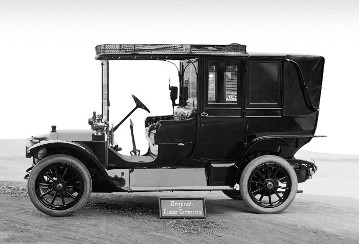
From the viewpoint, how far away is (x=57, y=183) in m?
10.7

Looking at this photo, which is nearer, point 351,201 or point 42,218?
point 42,218

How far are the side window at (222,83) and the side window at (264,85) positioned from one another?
0.79 feet

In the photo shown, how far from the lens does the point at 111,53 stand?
1073 centimetres

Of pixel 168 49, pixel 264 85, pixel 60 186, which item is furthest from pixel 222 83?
pixel 60 186

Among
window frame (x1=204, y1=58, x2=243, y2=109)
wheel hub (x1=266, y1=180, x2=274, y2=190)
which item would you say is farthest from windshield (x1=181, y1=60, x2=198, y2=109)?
wheel hub (x1=266, y1=180, x2=274, y2=190)

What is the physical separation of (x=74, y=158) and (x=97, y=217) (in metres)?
0.96

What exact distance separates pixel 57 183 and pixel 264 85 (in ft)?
11.6

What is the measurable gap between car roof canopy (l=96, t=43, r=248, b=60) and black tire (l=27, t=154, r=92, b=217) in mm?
1697

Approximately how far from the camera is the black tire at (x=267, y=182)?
36.6ft

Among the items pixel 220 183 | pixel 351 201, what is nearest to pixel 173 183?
pixel 220 183

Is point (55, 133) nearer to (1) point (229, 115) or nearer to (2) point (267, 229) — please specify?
(1) point (229, 115)

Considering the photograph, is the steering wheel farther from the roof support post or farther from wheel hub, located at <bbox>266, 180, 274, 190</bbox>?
wheel hub, located at <bbox>266, 180, 274, 190</bbox>

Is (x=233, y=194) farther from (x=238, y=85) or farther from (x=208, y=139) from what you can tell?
(x=238, y=85)

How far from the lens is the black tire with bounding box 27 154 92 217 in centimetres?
1065
